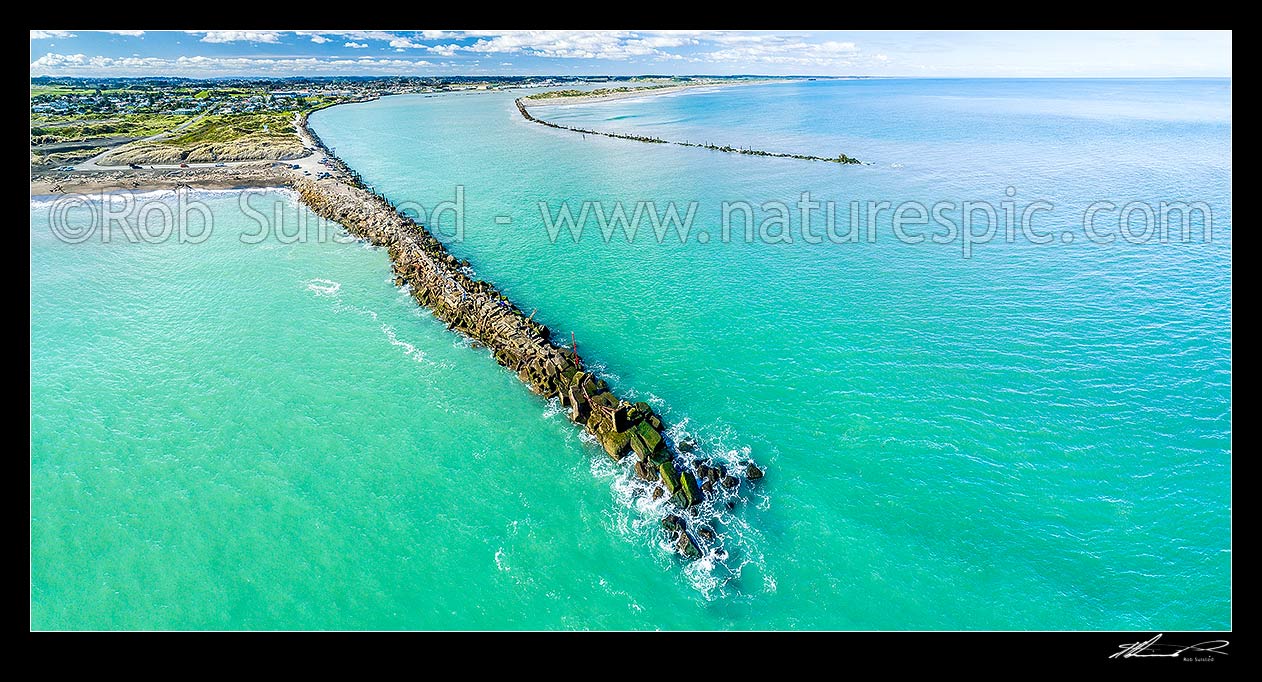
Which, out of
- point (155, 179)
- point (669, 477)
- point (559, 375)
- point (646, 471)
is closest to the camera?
point (669, 477)

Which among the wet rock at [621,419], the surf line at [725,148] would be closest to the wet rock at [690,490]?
the wet rock at [621,419]

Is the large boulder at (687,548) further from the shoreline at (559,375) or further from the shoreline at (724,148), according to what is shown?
the shoreline at (724,148)

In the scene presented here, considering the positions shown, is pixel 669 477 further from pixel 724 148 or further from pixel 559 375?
pixel 724 148

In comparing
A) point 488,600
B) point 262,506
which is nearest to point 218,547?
point 262,506

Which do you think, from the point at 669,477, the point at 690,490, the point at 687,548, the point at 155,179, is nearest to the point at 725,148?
the point at 669,477

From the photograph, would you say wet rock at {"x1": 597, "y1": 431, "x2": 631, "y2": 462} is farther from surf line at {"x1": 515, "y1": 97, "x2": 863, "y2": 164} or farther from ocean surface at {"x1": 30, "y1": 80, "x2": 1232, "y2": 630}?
surf line at {"x1": 515, "y1": 97, "x2": 863, "y2": 164}
